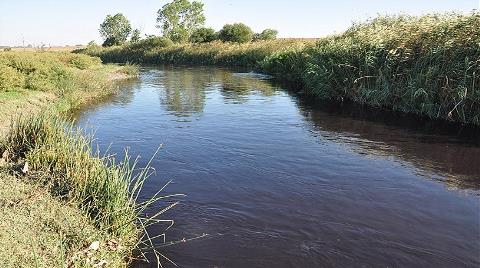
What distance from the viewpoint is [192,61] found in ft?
204

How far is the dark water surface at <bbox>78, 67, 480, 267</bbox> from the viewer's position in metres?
7.55

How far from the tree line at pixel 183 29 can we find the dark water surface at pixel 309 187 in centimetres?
5556

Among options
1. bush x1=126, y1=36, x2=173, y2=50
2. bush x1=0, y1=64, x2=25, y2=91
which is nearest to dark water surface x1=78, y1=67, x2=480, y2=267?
→ bush x1=0, y1=64, x2=25, y2=91

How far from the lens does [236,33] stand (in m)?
72.0

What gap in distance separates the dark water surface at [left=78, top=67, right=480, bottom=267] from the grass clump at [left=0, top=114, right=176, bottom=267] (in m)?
0.87

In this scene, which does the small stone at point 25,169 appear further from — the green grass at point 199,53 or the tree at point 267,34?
the tree at point 267,34

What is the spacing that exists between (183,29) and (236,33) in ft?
93.4

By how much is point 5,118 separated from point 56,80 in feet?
31.2

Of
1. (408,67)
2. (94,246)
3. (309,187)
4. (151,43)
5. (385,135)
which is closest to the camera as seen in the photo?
(94,246)

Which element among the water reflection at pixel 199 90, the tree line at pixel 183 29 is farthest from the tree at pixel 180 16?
the water reflection at pixel 199 90

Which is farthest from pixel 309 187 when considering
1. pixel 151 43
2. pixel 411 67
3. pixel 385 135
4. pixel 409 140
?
pixel 151 43

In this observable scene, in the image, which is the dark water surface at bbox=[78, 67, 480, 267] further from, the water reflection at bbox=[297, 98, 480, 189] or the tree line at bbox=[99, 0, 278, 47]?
the tree line at bbox=[99, 0, 278, 47]

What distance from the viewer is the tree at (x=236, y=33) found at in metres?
71.5

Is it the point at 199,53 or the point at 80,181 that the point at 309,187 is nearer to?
the point at 80,181
